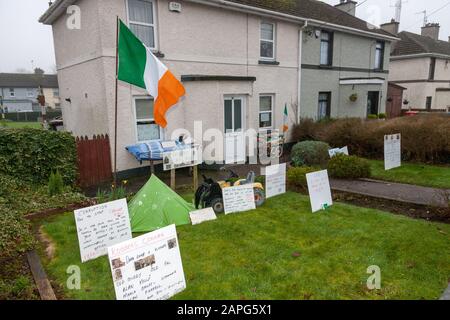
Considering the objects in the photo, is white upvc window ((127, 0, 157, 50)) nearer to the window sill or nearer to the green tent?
the window sill

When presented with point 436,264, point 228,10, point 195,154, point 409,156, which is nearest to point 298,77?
point 228,10

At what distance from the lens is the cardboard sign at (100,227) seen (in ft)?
14.5

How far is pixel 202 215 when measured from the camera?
591cm

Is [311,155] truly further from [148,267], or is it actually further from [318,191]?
[148,267]

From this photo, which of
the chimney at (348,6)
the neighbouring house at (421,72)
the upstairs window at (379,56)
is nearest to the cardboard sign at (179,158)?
the upstairs window at (379,56)

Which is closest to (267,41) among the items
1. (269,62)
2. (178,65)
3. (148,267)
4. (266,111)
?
(269,62)

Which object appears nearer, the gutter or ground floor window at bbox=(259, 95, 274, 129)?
the gutter

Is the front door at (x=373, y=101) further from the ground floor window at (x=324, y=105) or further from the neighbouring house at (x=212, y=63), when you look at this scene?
the ground floor window at (x=324, y=105)

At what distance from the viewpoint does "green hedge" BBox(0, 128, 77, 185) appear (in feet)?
23.5

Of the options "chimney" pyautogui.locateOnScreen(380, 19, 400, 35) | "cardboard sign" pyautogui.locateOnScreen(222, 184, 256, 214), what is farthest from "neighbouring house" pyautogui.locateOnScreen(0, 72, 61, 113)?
"cardboard sign" pyautogui.locateOnScreen(222, 184, 256, 214)

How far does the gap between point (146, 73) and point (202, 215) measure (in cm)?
283

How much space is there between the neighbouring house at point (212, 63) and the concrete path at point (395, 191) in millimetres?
4657

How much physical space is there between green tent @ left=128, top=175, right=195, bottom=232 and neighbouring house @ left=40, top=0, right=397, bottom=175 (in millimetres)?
4145

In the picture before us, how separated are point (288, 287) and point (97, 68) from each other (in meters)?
8.33
